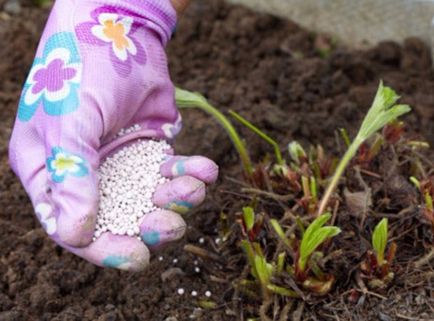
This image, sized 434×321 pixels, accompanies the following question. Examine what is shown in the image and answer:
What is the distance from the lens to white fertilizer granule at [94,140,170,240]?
1.28 m

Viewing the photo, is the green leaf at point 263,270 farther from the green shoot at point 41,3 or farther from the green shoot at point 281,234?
the green shoot at point 41,3

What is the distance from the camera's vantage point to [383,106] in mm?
1521

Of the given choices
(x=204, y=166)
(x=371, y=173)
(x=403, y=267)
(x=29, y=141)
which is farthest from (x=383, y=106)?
(x=29, y=141)

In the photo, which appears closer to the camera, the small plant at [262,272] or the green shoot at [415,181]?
the small plant at [262,272]

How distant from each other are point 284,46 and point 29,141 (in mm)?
1120

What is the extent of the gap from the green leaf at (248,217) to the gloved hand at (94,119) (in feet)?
0.51

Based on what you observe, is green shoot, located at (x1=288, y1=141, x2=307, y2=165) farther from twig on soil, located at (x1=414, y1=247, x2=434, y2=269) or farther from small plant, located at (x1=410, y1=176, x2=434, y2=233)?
twig on soil, located at (x1=414, y1=247, x2=434, y2=269)

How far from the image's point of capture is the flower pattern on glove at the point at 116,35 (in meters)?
1.36

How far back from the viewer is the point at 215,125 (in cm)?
196

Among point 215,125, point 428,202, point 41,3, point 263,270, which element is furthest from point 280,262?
point 41,3

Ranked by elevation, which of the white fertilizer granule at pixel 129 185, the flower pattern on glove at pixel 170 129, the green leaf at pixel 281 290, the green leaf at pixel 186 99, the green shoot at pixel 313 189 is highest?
the flower pattern on glove at pixel 170 129

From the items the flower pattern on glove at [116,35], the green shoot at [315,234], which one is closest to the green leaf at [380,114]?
the green shoot at [315,234]

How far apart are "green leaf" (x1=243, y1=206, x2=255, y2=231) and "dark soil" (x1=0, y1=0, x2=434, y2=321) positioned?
0.12 meters

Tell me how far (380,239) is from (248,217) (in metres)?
0.25
